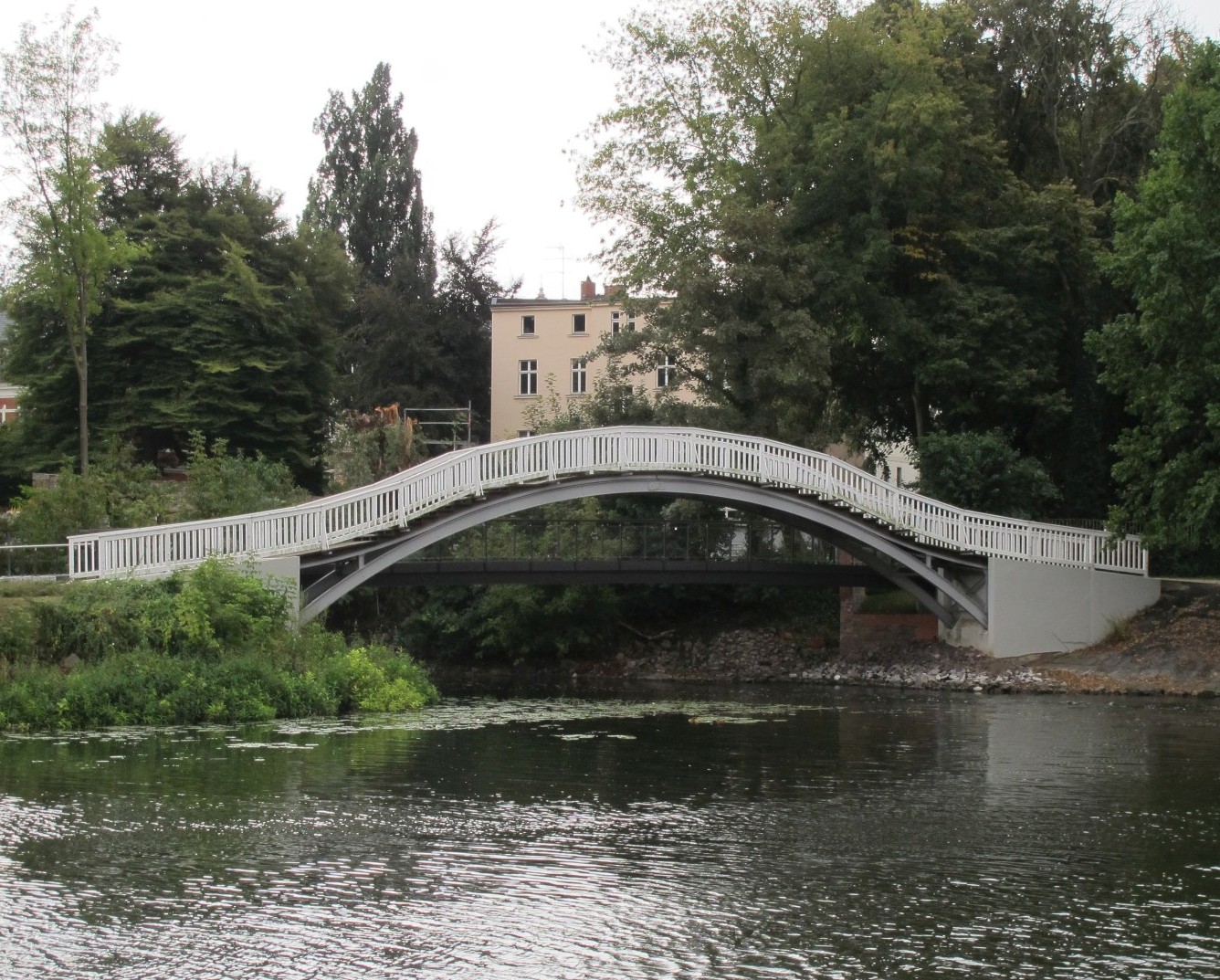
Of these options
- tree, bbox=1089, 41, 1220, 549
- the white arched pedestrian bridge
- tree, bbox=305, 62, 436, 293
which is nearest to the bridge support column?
the white arched pedestrian bridge

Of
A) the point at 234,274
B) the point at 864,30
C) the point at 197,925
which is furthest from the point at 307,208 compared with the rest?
the point at 197,925

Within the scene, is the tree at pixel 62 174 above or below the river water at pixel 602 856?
above

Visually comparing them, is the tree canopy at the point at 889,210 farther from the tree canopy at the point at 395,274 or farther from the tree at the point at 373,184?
the tree at the point at 373,184

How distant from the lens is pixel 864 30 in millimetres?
40406

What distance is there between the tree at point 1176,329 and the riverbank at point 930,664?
1.96 meters

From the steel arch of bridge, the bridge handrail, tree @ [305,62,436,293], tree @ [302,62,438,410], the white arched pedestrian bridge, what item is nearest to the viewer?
the bridge handrail

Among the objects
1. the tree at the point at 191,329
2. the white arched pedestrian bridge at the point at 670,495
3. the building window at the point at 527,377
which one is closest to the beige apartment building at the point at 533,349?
the building window at the point at 527,377

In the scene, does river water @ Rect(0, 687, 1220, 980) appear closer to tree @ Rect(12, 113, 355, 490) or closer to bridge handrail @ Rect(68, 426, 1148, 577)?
bridge handrail @ Rect(68, 426, 1148, 577)

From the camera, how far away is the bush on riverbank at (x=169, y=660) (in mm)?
22156

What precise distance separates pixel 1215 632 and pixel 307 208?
4464 cm

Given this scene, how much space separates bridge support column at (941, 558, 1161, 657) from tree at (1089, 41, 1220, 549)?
5.77 feet

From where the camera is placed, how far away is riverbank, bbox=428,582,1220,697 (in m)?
31.8

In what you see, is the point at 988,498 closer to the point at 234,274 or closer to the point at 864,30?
the point at 864,30

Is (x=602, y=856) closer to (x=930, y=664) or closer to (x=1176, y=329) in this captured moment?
(x=1176, y=329)
